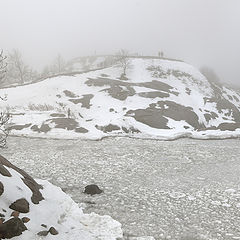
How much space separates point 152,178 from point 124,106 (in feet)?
92.1

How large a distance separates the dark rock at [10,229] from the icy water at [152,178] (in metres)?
4.28

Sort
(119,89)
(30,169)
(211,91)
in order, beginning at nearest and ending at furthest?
(30,169), (119,89), (211,91)

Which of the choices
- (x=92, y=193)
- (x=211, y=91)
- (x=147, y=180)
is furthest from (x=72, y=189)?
(x=211, y=91)

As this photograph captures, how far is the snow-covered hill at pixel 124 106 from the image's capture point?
35.0m

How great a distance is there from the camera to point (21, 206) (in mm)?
10828

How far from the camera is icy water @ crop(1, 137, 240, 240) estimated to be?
12.5m

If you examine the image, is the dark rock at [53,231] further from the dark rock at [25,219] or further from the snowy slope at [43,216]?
the dark rock at [25,219]

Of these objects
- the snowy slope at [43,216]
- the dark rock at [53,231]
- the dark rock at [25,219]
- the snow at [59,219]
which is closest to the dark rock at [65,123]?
the snowy slope at [43,216]

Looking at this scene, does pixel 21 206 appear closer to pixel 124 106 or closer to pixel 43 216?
pixel 43 216

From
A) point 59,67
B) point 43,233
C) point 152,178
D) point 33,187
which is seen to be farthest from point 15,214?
point 59,67

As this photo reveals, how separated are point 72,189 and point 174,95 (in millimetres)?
43318

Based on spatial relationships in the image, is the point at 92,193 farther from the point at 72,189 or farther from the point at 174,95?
the point at 174,95

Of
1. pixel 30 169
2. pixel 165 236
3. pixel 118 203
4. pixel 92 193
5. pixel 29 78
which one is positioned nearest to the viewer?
pixel 165 236

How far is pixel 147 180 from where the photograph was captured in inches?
718
